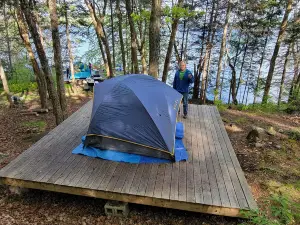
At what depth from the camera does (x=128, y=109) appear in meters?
4.82

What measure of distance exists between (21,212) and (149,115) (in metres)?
3.01

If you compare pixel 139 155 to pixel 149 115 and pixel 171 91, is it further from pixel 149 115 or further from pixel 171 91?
A: pixel 171 91

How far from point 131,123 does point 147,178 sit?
118cm

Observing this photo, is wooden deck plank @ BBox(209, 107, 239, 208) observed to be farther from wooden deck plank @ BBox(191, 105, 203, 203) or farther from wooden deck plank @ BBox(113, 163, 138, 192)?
wooden deck plank @ BBox(113, 163, 138, 192)

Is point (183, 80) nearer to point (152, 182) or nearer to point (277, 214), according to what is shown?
point (152, 182)

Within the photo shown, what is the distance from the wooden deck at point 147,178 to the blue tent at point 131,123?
38 centimetres

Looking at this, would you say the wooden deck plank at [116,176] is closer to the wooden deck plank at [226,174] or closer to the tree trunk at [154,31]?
the wooden deck plank at [226,174]

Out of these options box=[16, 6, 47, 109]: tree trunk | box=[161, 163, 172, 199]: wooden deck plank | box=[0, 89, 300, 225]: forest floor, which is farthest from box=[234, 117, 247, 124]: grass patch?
box=[16, 6, 47, 109]: tree trunk

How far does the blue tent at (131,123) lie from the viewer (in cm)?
464

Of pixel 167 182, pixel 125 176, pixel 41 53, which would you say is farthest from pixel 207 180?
pixel 41 53

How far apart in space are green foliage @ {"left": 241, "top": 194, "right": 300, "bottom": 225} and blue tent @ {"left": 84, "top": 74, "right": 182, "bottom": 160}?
1827mm

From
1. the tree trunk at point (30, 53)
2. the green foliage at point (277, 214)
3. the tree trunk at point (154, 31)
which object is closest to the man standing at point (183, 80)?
the tree trunk at point (154, 31)

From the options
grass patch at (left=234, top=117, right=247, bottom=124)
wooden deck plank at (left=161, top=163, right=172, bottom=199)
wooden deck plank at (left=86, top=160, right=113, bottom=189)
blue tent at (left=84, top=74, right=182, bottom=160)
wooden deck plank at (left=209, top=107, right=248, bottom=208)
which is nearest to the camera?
wooden deck plank at (left=209, top=107, right=248, bottom=208)

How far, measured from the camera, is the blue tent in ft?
15.2
